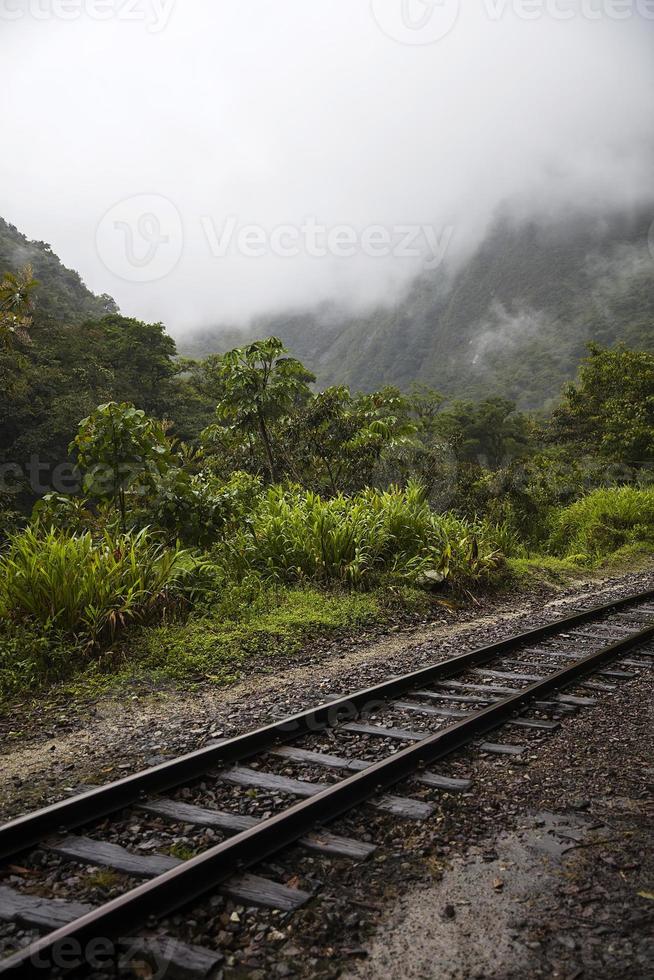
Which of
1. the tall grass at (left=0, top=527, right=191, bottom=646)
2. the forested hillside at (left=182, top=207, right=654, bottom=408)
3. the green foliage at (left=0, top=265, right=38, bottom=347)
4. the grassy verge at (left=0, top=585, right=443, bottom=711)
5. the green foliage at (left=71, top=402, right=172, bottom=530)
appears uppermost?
the forested hillside at (left=182, top=207, right=654, bottom=408)

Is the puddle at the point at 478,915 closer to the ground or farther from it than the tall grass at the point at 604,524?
closer to the ground

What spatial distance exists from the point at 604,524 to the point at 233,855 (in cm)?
1346

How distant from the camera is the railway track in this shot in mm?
2377

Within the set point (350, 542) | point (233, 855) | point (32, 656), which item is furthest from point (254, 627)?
point (233, 855)

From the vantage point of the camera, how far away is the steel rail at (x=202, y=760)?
3049 millimetres

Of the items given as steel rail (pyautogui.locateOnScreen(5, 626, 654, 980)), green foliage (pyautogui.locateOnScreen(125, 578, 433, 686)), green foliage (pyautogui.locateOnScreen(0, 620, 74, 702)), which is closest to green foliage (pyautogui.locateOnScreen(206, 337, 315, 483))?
green foliage (pyautogui.locateOnScreen(125, 578, 433, 686))

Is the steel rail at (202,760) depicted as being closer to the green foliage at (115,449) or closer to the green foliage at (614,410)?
the green foliage at (115,449)

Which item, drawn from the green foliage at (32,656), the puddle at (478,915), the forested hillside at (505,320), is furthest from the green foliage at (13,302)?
the forested hillside at (505,320)

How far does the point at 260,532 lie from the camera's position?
29.1 ft

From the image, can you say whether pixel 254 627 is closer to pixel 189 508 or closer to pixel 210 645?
pixel 210 645

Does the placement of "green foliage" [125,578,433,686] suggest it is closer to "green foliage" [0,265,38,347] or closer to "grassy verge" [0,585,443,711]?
"grassy verge" [0,585,443,711]

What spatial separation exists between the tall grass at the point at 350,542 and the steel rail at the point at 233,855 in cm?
422

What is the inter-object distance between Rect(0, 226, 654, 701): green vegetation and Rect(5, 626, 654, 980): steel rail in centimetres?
229

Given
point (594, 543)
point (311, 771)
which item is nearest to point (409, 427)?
point (594, 543)
